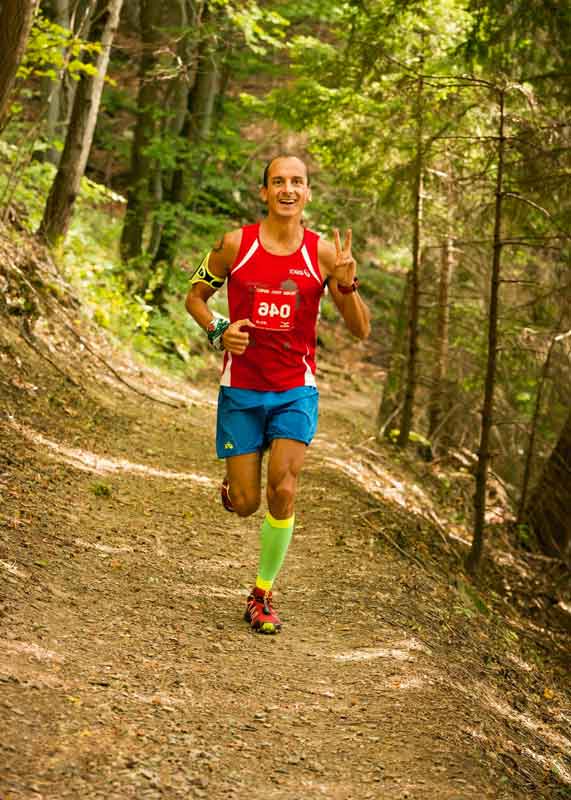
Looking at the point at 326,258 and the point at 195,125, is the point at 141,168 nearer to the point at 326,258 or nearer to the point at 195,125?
the point at 195,125

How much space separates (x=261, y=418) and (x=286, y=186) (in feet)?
4.19

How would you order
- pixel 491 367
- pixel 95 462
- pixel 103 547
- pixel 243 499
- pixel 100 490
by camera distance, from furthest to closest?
1. pixel 491 367
2. pixel 95 462
3. pixel 100 490
4. pixel 103 547
5. pixel 243 499

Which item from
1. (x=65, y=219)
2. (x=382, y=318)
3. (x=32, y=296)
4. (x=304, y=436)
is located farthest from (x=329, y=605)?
(x=382, y=318)

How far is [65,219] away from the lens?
12469 mm

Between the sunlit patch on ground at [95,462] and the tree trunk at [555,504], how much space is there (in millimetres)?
4733

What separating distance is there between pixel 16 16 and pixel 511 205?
16.1 feet

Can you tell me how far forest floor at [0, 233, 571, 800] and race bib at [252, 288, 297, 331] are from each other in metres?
1.75

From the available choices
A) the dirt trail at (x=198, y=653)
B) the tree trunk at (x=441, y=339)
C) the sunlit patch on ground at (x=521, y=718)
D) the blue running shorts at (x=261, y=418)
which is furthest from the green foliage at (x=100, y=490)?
the tree trunk at (x=441, y=339)

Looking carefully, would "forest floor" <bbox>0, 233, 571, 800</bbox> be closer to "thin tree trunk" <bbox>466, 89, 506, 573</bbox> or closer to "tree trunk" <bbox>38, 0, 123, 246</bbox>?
"thin tree trunk" <bbox>466, 89, 506, 573</bbox>

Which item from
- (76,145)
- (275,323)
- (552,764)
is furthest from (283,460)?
(76,145)

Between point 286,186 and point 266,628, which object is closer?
point 286,186

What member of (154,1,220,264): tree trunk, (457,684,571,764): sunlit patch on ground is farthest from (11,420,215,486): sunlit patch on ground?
(154,1,220,264): tree trunk

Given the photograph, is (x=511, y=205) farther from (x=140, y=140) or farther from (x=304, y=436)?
(x=140, y=140)

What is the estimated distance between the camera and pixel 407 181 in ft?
35.5
